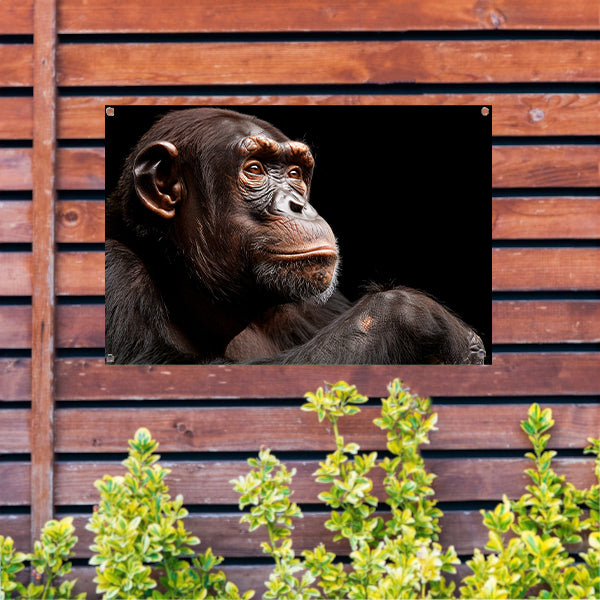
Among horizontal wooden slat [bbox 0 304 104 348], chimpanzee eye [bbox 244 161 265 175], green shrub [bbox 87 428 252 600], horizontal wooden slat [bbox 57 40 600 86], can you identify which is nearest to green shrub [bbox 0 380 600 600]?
green shrub [bbox 87 428 252 600]

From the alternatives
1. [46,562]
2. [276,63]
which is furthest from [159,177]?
[46,562]

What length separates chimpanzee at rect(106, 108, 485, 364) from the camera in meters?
2.16

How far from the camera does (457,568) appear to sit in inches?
81.7

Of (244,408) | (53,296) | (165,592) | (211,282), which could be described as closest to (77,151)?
(53,296)

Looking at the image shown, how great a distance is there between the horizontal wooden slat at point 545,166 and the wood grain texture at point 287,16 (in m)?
0.39

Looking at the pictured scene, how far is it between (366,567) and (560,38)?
5.53ft

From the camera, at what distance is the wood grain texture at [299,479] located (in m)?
2.06

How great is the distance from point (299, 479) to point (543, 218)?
3.60 ft

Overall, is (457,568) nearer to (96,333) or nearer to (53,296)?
(96,333)

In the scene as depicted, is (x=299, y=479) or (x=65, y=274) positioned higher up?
(x=65, y=274)

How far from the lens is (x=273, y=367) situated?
2088 millimetres

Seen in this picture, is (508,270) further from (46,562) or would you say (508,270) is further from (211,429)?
(46,562)

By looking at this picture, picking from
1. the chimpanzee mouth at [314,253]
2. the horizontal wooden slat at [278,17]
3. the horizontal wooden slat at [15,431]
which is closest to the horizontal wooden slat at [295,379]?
the horizontal wooden slat at [15,431]

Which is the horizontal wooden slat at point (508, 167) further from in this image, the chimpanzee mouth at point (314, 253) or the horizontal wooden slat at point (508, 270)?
the chimpanzee mouth at point (314, 253)
